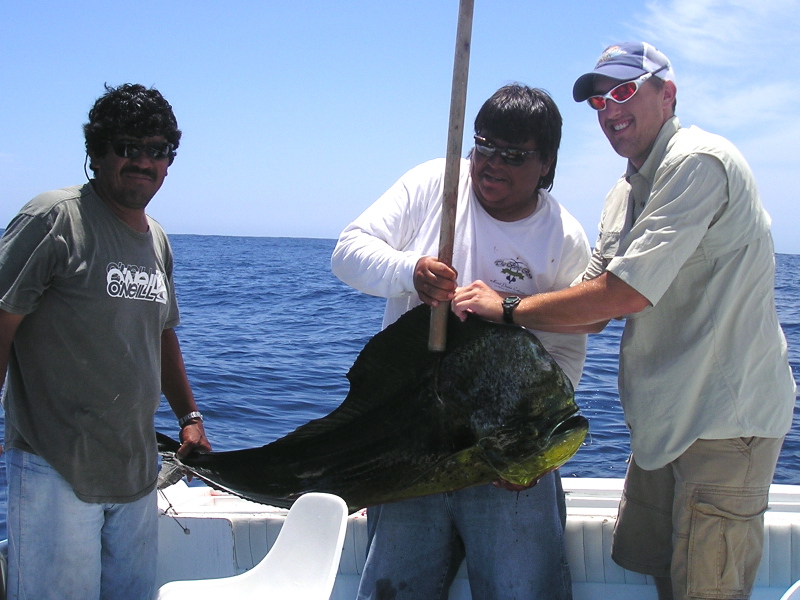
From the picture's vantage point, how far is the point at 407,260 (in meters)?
2.27

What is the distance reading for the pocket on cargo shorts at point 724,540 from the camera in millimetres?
2221

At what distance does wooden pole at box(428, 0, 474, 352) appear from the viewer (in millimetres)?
2031

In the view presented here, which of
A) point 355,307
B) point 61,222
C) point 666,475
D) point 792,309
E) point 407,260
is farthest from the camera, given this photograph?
point 355,307

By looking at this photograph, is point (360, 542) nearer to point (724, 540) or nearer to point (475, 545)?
point (475, 545)

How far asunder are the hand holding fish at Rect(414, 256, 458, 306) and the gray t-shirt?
83cm

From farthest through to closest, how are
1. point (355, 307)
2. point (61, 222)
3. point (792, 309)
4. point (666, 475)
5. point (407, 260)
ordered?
1. point (355, 307)
2. point (792, 309)
3. point (666, 475)
4. point (407, 260)
5. point (61, 222)

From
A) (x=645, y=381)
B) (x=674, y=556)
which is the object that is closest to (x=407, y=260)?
(x=645, y=381)

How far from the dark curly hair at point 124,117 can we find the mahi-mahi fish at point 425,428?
921 mm

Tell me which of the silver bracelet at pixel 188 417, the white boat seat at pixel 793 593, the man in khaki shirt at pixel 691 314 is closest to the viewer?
the white boat seat at pixel 793 593

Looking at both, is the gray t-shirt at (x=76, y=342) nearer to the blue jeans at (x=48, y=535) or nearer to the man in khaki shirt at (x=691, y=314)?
the blue jeans at (x=48, y=535)

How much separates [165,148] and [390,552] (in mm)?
1428

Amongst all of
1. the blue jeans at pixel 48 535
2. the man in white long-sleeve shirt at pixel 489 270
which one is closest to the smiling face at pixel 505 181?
the man in white long-sleeve shirt at pixel 489 270

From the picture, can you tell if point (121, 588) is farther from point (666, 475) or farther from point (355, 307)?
point (355, 307)

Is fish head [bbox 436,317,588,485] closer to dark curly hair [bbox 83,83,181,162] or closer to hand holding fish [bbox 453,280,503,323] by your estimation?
hand holding fish [bbox 453,280,503,323]
